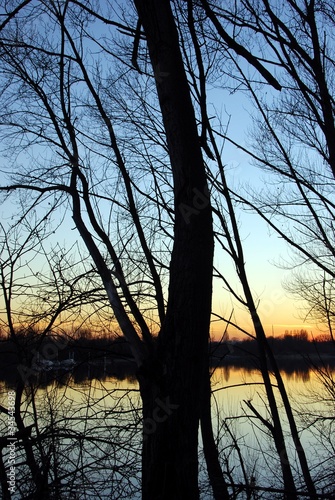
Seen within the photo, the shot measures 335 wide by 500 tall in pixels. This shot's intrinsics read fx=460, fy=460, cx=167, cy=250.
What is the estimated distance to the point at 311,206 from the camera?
16.4ft

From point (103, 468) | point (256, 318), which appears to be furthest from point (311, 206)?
point (103, 468)

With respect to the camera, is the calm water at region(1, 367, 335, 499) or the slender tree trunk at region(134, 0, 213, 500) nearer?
the slender tree trunk at region(134, 0, 213, 500)

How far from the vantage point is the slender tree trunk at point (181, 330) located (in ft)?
5.77

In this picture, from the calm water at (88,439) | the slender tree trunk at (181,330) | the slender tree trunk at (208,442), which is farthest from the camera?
the slender tree trunk at (208,442)

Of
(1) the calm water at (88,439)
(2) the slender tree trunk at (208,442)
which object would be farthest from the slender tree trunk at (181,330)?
(2) the slender tree trunk at (208,442)

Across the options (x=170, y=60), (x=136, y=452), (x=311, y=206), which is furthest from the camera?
(x=311, y=206)

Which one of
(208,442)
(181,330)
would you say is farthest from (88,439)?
(181,330)

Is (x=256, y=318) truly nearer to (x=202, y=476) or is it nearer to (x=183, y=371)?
(x=202, y=476)

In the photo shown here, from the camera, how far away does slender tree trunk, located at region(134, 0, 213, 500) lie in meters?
1.76

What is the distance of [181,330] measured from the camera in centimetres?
186

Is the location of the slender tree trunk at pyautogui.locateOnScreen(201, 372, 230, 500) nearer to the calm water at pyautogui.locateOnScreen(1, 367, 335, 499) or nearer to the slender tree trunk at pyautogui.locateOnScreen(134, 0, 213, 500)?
the calm water at pyautogui.locateOnScreen(1, 367, 335, 499)

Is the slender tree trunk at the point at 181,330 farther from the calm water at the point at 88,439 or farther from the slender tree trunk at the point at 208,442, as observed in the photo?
the slender tree trunk at the point at 208,442

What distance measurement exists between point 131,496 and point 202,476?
1.34 m

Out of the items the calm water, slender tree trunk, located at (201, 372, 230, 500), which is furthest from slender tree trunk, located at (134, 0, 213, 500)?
slender tree trunk, located at (201, 372, 230, 500)
